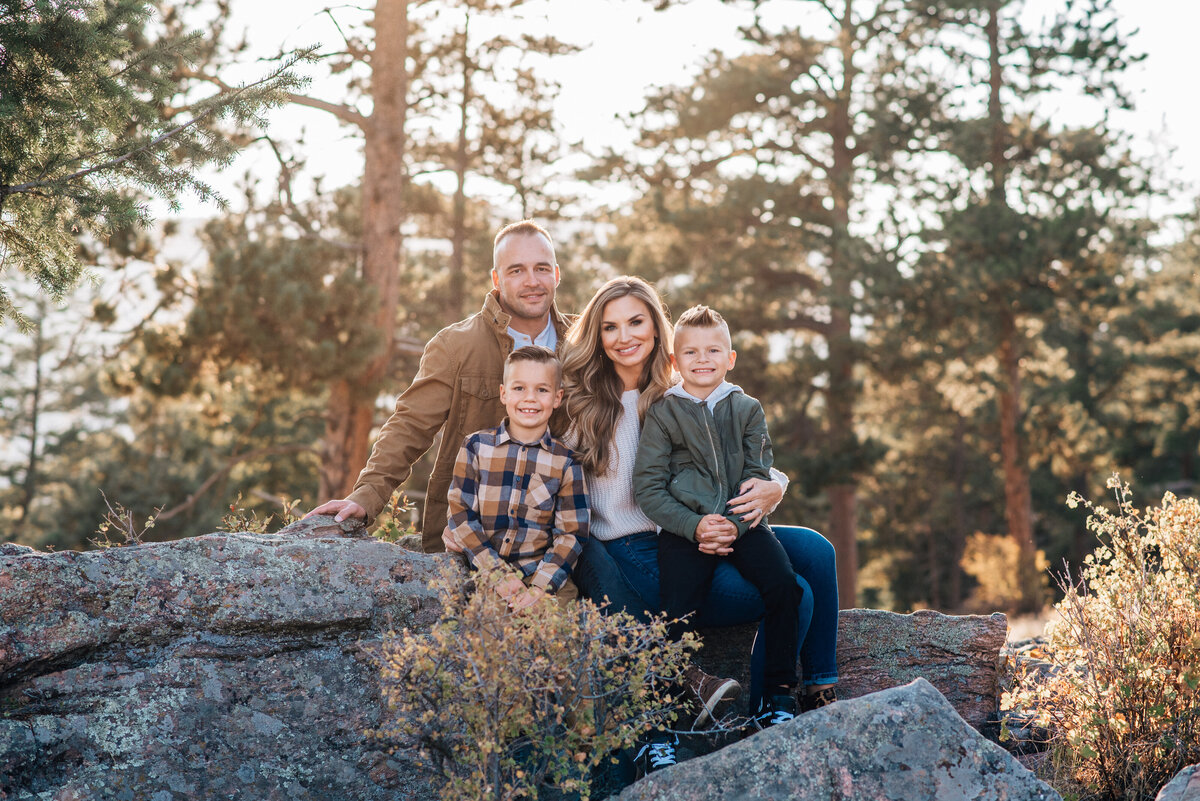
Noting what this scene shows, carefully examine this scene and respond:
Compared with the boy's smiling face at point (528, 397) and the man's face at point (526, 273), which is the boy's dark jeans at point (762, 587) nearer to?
the boy's smiling face at point (528, 397)

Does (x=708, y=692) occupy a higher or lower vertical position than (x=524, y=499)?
lower

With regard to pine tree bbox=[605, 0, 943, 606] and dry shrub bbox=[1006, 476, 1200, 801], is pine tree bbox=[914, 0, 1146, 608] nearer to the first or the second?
pine tree bbox=[605, 0, 943, 606]

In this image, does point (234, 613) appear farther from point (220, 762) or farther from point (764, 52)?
point (764, 52)

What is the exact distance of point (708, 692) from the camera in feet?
10.5

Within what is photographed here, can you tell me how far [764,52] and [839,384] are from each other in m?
5.77

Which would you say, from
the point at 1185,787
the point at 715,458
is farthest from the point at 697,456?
the point at 1185,787

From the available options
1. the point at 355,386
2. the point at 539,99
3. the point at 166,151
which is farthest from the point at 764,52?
the point at 166,151

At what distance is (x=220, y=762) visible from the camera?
297 cm

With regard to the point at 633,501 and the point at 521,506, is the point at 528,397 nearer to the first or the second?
the point at 521,506

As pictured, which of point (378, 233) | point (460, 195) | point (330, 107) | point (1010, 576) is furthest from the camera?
point (1010, 576)

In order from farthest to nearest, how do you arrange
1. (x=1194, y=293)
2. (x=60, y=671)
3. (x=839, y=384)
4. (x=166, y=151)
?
(x=1194, y=293), (x=839, y=384), (x=166, y=151), (x=60, y=671)

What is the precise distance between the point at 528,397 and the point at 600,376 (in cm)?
50

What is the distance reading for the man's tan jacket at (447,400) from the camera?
4.11 m

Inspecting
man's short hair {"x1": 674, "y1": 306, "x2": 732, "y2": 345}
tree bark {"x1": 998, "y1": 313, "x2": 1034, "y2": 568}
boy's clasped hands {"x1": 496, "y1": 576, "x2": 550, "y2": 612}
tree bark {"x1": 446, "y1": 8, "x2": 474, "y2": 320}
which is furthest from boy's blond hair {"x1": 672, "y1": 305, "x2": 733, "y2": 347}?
tree bark {"x1": 998, "y1": 313, "x2": 1034, "y2": 568}
